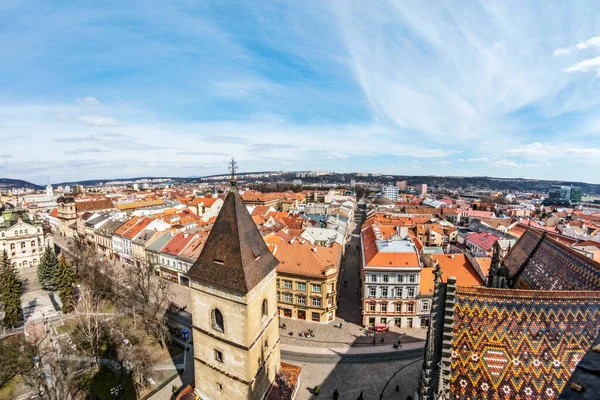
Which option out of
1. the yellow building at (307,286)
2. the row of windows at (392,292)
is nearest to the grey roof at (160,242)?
the yellow building at (307,286)

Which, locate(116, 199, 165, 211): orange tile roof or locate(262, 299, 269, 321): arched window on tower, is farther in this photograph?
locate(116, 199, 165, 211): orange tile roof

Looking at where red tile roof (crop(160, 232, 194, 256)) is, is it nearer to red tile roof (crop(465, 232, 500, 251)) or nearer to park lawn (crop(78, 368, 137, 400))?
park lawn (crop(78, 368, 137, 400))

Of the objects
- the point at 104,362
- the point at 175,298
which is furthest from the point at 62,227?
the point at 104,362

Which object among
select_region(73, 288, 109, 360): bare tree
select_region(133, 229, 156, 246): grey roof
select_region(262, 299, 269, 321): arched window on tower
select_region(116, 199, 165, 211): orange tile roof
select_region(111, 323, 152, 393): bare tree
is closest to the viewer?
select_region(262, 299, 269, 321): arched window on tower

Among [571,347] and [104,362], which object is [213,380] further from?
[571,347]

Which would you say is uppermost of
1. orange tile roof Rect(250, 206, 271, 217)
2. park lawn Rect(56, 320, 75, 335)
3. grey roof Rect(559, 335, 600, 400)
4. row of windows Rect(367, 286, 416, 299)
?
grey roof Rect(559, 335, 600, 400)

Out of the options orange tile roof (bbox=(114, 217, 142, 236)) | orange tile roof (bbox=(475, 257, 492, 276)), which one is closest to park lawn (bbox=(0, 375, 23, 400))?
orange tile roof (bbox=(114, 217, 142, 236))

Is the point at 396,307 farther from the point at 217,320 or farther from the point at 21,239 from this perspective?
the point at 21,239

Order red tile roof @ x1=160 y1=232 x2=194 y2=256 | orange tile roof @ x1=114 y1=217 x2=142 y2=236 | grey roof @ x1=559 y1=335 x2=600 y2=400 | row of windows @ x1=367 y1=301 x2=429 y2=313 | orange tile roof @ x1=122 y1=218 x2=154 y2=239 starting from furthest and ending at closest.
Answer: orange tile roof @ x1=114 y1=217 x2=142 y2=236 < orange tile roof @ x1=122 y1=218 x2=154 y2=239 < red tile roof @ x1=160 y1=232 x2=194 y2=256 < row of windows @ x1=367 y1=301 x2=429 y2=313 < grey roof @ x1=559 y1=335 x2=600 y2=400
